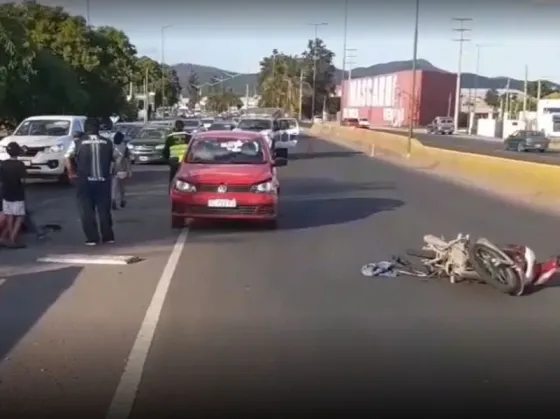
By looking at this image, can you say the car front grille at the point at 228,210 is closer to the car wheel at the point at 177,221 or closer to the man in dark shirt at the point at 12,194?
the car wheel at the point at 177,221

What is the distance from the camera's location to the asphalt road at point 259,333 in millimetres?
6156

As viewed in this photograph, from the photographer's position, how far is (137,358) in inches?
279

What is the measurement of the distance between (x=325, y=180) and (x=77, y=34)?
18522mm

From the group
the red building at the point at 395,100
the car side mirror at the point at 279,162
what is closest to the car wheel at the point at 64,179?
the car side mirror at the point at 279,162

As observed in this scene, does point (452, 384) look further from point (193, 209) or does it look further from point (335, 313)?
point (193, 209)

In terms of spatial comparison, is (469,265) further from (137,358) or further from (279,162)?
(279,162)

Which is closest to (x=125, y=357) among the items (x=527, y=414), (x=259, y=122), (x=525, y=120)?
(x=527, y=414)

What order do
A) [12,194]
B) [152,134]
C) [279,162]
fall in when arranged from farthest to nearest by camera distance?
1. [152,134]
2. [279,162]
3. [12,194]

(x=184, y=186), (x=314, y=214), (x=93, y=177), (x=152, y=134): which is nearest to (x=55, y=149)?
(x=314, y=214)

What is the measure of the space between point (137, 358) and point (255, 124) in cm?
3022

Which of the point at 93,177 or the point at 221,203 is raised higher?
the point at 93,177

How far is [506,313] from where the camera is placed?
9164mm

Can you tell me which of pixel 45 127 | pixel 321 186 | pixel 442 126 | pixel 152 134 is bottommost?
pixel 442 126

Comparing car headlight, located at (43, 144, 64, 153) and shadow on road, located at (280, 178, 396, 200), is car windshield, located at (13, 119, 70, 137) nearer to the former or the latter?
car headlight, located at (43, 144, 64, 153)
